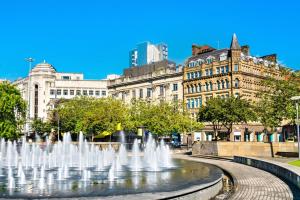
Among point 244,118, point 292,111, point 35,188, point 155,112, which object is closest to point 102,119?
point 155,112

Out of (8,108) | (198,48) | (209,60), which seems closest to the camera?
(8,108)

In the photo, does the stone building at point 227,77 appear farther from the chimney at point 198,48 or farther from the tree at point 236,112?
the tree at point 236,112

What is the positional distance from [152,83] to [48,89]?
4749 cm

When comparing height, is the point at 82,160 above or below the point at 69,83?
below

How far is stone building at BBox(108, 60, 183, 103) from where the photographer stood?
86812 mm

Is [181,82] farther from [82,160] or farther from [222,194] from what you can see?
[222,194]

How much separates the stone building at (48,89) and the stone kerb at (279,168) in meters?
95.9

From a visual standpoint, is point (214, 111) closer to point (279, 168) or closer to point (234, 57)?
point (234, 57)

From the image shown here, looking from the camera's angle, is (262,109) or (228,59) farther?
(228,59)

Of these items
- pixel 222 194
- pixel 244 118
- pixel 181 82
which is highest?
pixel 181 82

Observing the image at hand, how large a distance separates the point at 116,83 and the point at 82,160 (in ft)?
240

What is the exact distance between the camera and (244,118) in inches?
2192

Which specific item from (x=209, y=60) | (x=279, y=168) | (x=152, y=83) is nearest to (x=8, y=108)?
(x=152, y=83)

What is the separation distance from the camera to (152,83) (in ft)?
302
